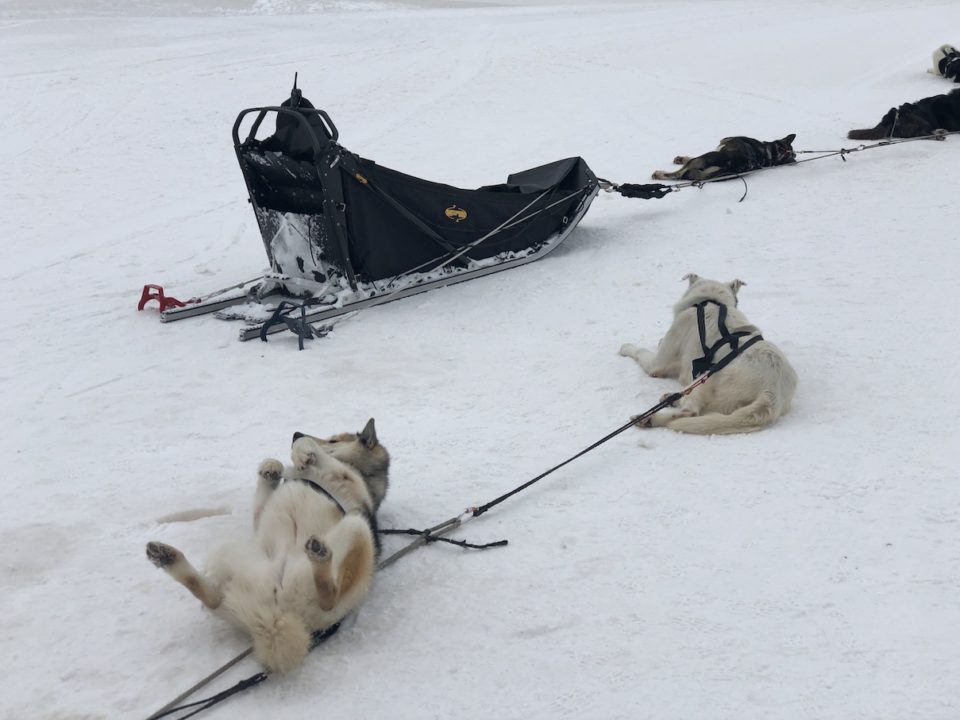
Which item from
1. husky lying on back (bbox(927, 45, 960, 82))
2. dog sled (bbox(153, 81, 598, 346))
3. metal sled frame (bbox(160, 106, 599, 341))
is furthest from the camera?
husky lying on back (bbox(927, 45, 960, 82))

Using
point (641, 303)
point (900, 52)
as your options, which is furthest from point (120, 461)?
point (900, 52)

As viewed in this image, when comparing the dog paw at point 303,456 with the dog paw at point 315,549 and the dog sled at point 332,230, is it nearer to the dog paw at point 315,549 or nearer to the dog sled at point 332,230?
the dog paw at point 315,549

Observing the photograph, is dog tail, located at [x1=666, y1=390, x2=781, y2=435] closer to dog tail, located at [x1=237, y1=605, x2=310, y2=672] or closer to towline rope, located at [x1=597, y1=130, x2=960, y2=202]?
dog tail, located at [x1=237, y1=605, x2=310, y2=672]

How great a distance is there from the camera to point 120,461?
394 cm

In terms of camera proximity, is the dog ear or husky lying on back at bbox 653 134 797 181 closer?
the dog ear

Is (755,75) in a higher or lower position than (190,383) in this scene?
higher

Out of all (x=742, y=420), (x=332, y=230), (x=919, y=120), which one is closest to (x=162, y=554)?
(x=742, y=420)

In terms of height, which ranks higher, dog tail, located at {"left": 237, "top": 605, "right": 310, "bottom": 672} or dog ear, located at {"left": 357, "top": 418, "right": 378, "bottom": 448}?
dog ear, located at {"left": 357, "top": 418, "right": 378, "bottom": 448}

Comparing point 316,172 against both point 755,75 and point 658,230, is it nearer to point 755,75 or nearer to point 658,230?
point 658,230

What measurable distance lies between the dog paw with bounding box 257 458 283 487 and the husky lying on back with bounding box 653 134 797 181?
253 inches

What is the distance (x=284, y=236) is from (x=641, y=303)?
2.48m

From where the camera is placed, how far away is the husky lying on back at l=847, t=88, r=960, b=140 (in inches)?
371

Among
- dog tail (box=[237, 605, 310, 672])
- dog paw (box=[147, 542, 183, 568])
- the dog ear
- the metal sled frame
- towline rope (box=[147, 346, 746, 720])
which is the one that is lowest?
towline rope (box=[147, 346, 746, 720])

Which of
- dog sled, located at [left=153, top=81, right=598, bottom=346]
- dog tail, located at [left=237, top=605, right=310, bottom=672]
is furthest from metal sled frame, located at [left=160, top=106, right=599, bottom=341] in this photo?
dog tail, located at [left=237, top=605, right=310, bottom=672]
